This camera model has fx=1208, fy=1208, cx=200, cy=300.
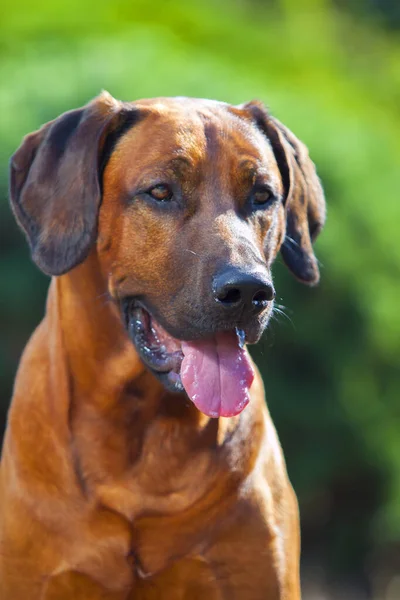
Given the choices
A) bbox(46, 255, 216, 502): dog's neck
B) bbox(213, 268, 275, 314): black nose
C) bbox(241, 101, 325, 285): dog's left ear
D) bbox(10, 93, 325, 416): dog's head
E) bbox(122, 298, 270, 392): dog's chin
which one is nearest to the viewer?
bbox(213, 268, 275, 314): black nose

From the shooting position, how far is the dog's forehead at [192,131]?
3.98 m

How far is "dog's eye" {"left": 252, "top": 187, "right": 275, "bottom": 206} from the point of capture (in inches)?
163

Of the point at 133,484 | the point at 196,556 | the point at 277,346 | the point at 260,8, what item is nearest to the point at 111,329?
the point at 133,484

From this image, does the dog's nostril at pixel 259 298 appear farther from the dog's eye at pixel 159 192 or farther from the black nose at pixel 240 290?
the dog's eye at pixel 159 192

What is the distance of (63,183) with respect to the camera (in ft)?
13.2

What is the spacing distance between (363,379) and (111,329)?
331 centimetres

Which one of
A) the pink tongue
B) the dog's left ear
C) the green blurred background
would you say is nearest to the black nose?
the pink tongue

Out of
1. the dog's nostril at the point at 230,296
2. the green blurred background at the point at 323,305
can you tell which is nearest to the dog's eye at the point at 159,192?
the dog's nostril at the point at 230,296

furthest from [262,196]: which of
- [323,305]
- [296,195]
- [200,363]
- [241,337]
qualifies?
[323,305]

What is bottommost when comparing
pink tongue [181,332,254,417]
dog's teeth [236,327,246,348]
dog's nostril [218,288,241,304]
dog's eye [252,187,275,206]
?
pink tongue [181,332,254,417]

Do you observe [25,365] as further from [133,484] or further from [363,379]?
[363,379]

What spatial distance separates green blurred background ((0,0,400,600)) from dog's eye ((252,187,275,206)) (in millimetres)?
2365

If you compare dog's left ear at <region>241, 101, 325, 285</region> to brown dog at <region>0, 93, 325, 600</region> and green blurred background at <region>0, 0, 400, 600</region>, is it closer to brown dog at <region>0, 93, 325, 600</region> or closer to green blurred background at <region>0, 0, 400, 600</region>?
brown dog at <region>0, 93, 325, 600</region>

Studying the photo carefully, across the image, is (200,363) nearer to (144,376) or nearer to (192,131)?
(144,376)
